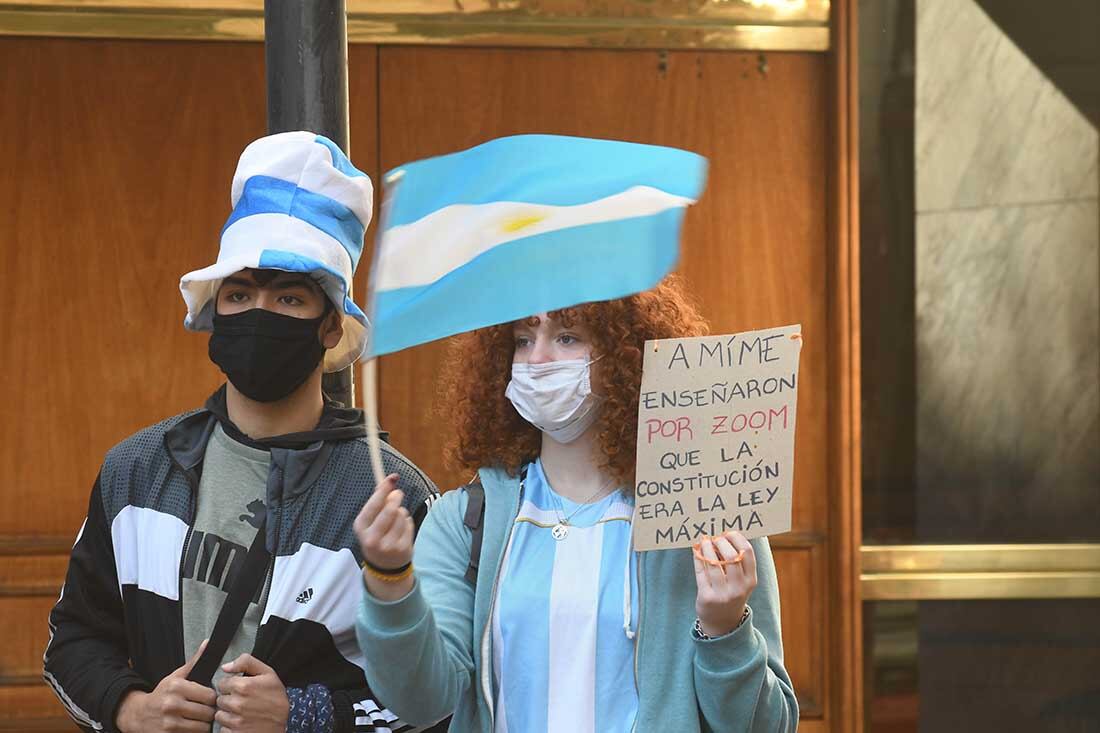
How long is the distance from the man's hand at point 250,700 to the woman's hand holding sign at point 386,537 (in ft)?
1.35

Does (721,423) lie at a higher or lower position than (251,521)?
higher

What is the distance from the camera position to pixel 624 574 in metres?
2.50

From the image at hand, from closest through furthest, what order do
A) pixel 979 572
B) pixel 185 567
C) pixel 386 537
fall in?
pixel 386 537
pixel 185 567
pixel 979 572

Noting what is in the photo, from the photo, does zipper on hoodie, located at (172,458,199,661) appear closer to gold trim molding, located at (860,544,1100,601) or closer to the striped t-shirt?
the striped t-shirt

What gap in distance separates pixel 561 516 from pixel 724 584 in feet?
1.14

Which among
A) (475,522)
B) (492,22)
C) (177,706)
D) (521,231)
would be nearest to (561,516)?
(475,522)

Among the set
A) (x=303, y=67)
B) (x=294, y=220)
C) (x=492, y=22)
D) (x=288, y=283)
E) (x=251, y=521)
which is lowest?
(x=251, y=521)

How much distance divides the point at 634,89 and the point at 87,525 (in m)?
2.91

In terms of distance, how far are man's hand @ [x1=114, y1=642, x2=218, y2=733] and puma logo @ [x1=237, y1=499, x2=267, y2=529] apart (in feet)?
0.76

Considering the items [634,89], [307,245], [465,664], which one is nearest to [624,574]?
[465,664]

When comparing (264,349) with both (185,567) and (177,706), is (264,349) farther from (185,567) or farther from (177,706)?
(177,706)

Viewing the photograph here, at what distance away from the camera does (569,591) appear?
2.47m

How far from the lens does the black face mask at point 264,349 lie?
271cm

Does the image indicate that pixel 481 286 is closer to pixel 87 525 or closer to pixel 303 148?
pixel 303 148
